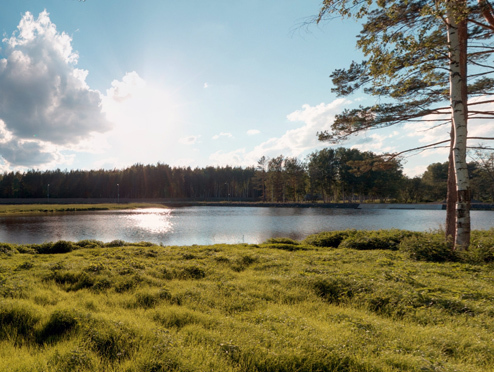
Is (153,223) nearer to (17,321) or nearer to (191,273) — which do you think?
(191,273)

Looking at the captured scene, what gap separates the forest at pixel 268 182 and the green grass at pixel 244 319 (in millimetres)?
56481

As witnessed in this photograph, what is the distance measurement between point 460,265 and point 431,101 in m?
7.97

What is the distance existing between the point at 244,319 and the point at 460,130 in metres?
9.97

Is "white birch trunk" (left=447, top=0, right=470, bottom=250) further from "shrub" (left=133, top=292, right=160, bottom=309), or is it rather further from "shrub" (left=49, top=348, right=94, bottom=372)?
"shrub" (left=49, top=348, right=94, bottom=372)

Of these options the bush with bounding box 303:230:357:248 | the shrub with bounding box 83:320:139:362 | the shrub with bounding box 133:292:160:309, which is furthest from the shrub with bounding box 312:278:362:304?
the bush with bounding box 303:230:357:248

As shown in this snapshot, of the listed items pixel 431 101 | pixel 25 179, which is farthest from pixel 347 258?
pixel 25 179

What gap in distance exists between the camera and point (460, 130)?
9.11 m

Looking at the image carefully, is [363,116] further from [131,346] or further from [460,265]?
[131,346]

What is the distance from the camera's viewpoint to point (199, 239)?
1881cm

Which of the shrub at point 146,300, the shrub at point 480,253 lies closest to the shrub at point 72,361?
the shrub at point 146,300

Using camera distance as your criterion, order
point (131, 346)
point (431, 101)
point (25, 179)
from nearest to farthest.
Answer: point (131, 346)
point (431, 101)
point (25, 179)

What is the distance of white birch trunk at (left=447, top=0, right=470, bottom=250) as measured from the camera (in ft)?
28.9

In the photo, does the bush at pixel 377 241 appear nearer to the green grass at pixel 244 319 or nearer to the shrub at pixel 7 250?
the green grass at pixel 244 319

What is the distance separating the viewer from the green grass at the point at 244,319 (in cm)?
302
